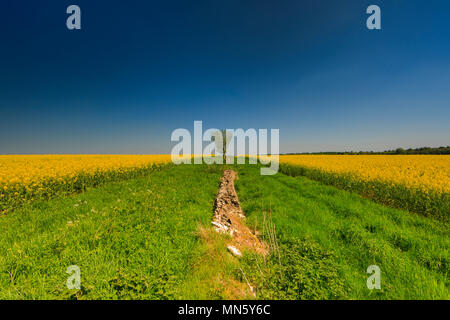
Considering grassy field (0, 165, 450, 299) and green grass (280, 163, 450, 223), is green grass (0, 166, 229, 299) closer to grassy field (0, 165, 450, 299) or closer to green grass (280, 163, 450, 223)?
grassy field (0, 165, 450, 299)

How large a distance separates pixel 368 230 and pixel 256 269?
4.03 metres

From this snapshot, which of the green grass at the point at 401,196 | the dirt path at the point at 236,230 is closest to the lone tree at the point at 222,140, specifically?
the green grass at the point at 401,196

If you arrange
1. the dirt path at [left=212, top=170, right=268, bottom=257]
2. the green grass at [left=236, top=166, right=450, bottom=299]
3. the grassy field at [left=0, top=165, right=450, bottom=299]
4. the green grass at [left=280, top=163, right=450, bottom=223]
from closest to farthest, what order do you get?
the grassy field at [left=0, top=165, right=450, bottom=299] → the green grass at [left=236, top=166, right=450, bottom=299] → the dirt path at [left=212, top=170, right=268, bottom=257] → the green grass at [left=280, top=163, right=450, bottom=223]

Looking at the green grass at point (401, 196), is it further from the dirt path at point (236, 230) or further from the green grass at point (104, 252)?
the green grass at point (104, 252)

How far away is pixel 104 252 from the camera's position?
308cm

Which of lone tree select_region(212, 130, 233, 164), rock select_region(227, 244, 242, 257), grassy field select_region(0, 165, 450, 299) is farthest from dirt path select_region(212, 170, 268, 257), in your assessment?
lone tree select_region(212, 130, 233, 164)

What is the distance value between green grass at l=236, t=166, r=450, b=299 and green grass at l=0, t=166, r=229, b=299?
1.60 metres

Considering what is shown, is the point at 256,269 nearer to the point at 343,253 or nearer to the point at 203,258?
the point at 203,258

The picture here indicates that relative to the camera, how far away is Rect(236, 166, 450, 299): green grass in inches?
102

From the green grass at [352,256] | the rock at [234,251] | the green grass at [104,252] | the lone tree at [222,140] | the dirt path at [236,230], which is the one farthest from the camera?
the lone tree at [222,140]

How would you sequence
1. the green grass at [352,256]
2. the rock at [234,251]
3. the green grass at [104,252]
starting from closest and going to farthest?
the green grass at [104,252] → the green grass at [352,256] → the rock at [234,251]

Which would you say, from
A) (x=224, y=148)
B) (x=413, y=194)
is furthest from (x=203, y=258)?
(x=224, y=148)

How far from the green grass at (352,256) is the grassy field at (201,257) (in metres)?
0.02

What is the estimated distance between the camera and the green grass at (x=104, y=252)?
2274mm
